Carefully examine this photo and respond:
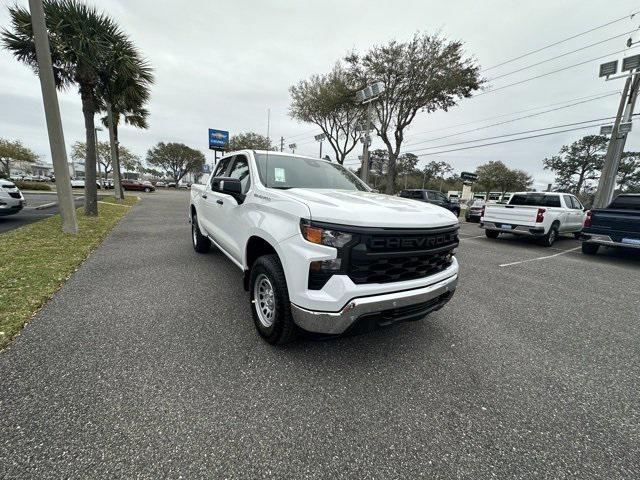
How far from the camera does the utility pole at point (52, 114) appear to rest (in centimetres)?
608

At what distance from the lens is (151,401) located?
6.34 ft

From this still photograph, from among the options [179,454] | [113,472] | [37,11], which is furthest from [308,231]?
[37,11]

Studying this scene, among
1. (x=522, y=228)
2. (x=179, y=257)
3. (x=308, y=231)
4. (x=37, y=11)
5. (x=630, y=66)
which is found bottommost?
(x=179, y=257)

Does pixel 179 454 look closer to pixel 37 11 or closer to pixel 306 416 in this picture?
pixel 306 416

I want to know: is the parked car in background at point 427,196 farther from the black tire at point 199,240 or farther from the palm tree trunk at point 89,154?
the palm tree trunk at point 89,154

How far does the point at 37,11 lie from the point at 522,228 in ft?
43.8

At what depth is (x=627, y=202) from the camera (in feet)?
25.9

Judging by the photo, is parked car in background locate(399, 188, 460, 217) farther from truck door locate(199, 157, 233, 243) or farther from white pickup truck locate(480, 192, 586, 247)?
truck door locate(199, 157, 233, 243)

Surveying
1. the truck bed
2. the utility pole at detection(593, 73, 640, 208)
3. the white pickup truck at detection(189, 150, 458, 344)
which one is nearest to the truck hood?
the white pickup truck at detection(189, 150, 458, 344)

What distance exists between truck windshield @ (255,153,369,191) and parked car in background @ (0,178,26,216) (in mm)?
8872

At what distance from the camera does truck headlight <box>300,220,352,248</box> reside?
205 centimetres

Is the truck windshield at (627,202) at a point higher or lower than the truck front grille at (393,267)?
higher

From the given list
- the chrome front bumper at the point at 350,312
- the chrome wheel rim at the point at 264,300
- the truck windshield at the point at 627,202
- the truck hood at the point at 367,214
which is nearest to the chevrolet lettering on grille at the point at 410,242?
the truck hood at the point at 367,214

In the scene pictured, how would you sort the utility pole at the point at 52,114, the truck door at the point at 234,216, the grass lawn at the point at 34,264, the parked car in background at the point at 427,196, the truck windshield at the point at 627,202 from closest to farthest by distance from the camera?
the grass lawn at the point at 34,264, the truck door at the point at 234,216, the utility pole at the point at 52,114, the truck windshield at the point at 627,202, the parked car in background at the point at 427,196
